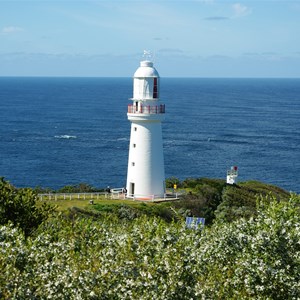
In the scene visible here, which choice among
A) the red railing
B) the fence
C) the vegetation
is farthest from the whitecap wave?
the vegetation

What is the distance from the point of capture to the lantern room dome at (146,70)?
4862 cm

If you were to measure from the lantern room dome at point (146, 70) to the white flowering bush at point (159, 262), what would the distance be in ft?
87.6

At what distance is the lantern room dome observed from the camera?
48.6m

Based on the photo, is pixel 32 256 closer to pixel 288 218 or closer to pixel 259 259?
pixel 259 259

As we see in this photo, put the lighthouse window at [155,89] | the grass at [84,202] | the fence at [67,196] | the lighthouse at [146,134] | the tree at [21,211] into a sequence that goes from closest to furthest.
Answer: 1. the tree at [21,211]
2. the grass at [84,202]
3. the fence at [67,196]
4. the lighthouse at [146,134]
5. the lighthouse window at [155,89]

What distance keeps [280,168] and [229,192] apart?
1475 inches

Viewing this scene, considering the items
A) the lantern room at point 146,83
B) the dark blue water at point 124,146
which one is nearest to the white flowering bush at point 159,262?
the lantern room at point 146,83

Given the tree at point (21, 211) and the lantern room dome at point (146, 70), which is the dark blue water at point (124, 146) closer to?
the lantern room dome at point (146, 70)

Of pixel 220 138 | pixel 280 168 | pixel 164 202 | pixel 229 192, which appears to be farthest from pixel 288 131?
pixel 164 202

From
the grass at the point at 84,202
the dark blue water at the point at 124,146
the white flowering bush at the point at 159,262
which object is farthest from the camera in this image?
the dark blue water at the point at 124,146

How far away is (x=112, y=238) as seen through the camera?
21.5 metres

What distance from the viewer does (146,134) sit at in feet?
160

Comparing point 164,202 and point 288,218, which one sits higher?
point 288,218

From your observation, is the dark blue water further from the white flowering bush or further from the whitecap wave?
the white flowering bush
